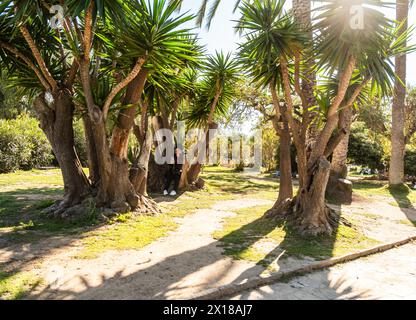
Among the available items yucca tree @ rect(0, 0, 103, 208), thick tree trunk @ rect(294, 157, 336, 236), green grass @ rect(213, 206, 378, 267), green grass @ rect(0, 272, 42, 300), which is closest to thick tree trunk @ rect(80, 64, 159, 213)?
yucca tree @ rect(0, 0, 103, 208)

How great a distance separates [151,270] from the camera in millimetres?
4488

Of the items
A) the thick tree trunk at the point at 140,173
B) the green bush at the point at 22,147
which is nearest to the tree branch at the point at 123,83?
the thick tree trunk at the point at 140,173

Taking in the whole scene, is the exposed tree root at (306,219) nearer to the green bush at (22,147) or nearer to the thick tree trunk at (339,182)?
the thick tree trunk at (339,182)

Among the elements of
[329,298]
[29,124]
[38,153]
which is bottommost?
[329,298]

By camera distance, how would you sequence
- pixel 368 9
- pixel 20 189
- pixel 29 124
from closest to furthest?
1. pixel 368 9
2. pixel 20 189
3. pixel 29 124

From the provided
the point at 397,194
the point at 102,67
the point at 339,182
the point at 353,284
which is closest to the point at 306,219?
the point at 353,284

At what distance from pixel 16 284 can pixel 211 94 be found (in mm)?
8927

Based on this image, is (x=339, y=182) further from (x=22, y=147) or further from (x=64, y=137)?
(x=22, y=147)

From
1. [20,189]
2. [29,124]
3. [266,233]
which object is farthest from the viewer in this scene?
[29,124]

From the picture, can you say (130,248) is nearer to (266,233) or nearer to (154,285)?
(154,285)

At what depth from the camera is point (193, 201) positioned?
10.8 metres

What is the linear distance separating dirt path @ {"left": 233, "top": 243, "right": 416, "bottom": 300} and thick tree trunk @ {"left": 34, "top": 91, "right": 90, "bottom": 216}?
5.38 metres
